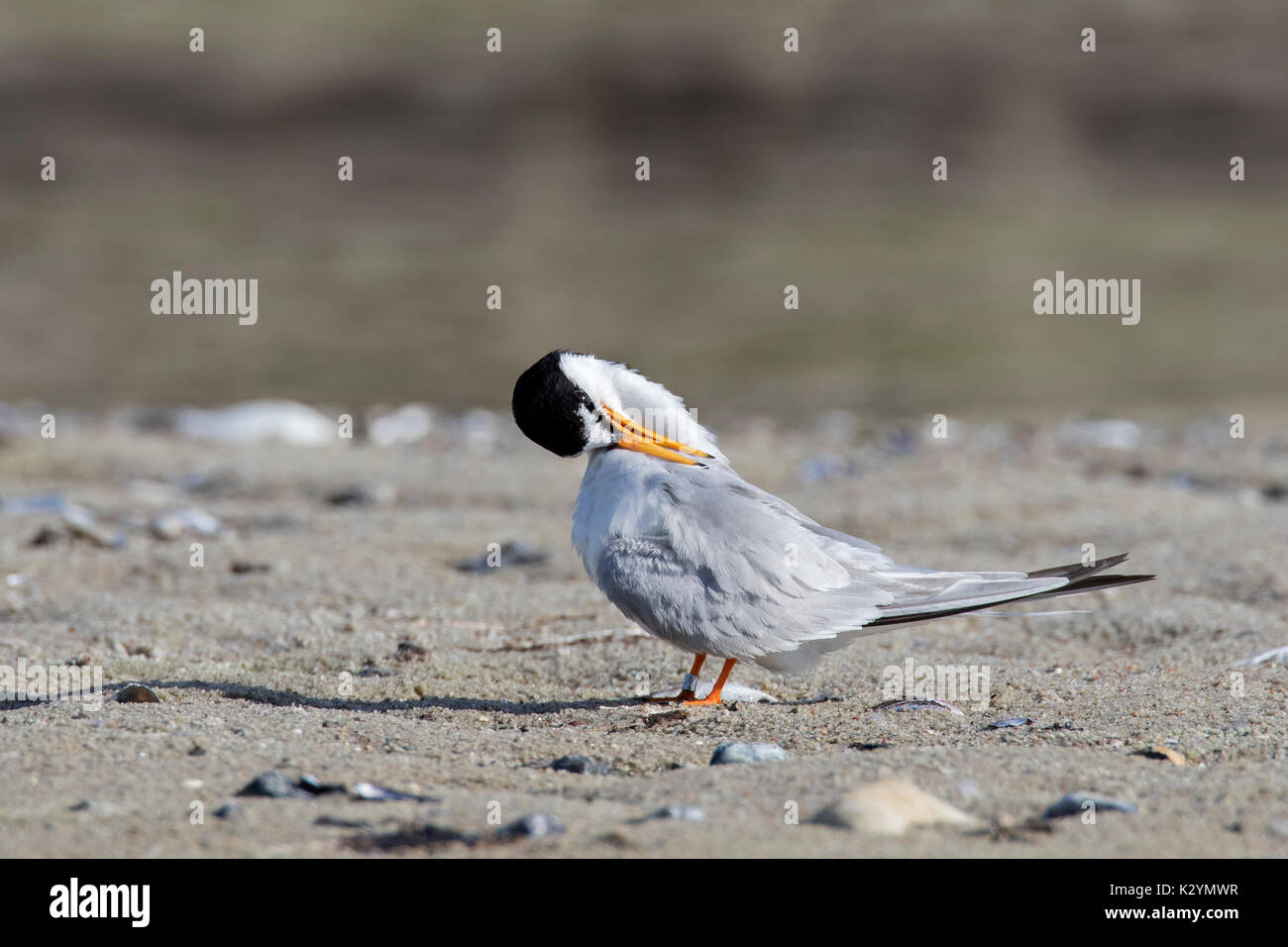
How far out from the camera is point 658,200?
20.0m

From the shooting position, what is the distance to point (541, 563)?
5508 mm

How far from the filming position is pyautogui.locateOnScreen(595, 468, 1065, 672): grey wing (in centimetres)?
332

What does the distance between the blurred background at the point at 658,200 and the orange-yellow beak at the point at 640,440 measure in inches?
265

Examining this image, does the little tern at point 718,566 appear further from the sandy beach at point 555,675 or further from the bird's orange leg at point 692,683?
the sandy beach at point 555,675

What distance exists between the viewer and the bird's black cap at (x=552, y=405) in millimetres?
3555

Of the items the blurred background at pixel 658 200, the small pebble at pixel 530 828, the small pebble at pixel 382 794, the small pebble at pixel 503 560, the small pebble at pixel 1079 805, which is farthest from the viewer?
the blurred background at pixel 658 200

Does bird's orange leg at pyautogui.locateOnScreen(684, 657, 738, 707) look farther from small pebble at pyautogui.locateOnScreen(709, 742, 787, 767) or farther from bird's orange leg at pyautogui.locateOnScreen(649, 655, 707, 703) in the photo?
small pebble at pyautogui.locateOnScreen(709, 742, 787, 767)

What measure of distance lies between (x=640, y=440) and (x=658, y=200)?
16745 millimetres

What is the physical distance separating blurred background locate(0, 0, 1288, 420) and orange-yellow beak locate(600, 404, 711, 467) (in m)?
6.74

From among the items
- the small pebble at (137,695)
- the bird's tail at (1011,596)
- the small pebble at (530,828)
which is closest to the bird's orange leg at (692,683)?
the bird's tail at (1011,596)

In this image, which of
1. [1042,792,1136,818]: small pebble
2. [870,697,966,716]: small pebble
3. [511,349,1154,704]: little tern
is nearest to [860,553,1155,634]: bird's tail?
[511,349,1154,704]: little tern
